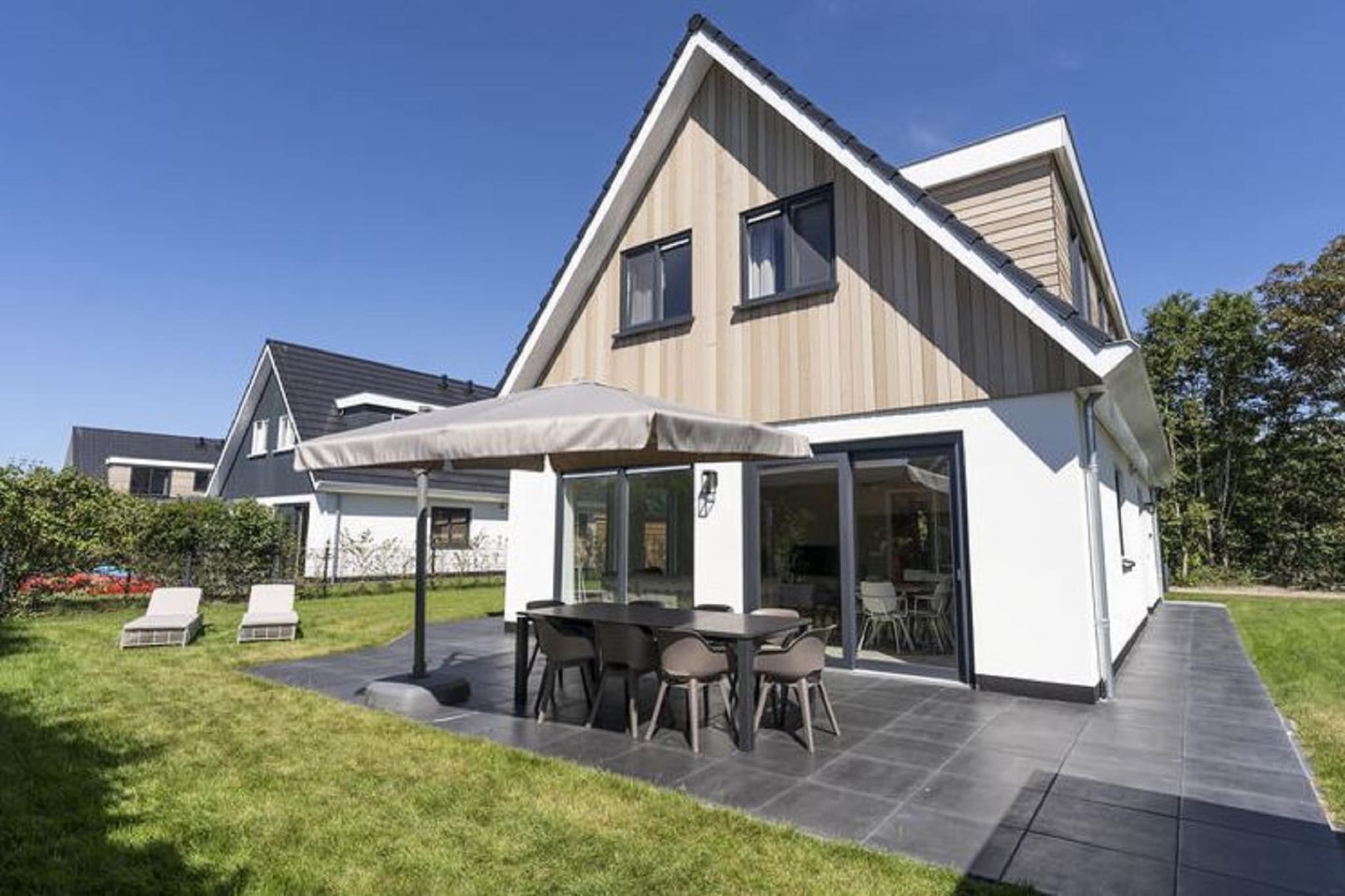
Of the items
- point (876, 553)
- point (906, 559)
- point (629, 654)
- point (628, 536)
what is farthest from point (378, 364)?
point (629, 654)

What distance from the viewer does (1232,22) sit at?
10062mm

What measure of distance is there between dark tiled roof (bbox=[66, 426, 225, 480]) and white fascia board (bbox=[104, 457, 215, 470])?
41cm

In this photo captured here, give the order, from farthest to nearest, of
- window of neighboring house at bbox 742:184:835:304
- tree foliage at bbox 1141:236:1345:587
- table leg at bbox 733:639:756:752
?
tree foliage at bbox 1141:236:1345:587
window of neighboring house at bbox 742:184:835:304
table leg at bbox 733:639:756:752

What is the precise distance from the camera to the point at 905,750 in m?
5.10

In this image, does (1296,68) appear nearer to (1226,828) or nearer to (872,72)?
(872,72)

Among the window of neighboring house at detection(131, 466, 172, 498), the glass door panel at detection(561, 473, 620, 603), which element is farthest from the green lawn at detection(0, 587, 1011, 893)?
the window of neighboring house at detection(131, 466, 172, 498)

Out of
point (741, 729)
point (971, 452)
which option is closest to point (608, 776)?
point (741, 729)

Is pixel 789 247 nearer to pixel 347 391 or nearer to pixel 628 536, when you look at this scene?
pixel 628 536

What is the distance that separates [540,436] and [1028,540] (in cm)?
515

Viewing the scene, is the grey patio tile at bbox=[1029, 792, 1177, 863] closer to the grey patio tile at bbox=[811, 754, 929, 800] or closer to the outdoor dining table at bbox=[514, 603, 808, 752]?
the grey patio tile at bbox=[811, 754, 929, 800]

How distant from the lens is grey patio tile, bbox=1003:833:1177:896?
305cm

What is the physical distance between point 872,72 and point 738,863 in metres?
12.7

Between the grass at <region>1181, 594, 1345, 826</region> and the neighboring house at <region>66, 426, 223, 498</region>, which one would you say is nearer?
the grass at <region>1181, 594, 1345, 826</region>

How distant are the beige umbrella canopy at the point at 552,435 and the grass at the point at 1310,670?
4308 mm
